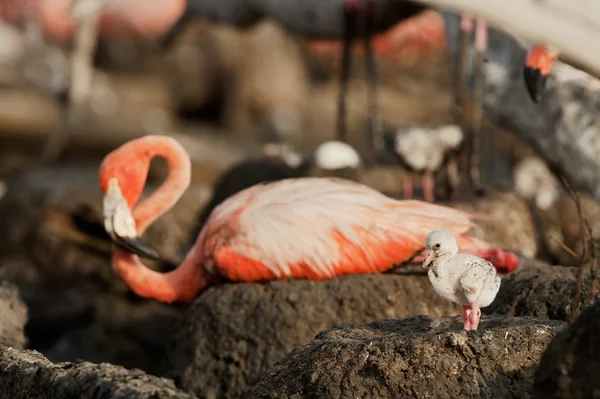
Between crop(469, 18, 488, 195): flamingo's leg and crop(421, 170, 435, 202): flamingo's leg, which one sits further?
crop(469, 18, 488, 195): flamingo's leg

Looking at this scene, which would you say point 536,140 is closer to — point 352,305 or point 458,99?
point 458,99

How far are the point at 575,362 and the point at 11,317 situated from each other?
2.68m

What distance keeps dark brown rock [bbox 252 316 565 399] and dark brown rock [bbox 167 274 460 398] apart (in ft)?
4.33

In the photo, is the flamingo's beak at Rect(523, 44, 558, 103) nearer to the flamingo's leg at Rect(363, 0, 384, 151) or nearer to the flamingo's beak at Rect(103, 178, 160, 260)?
the flamingo's beak at Rect(103, 178, 160, 260)

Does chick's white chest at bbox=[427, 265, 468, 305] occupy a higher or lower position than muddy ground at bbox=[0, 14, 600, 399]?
higher

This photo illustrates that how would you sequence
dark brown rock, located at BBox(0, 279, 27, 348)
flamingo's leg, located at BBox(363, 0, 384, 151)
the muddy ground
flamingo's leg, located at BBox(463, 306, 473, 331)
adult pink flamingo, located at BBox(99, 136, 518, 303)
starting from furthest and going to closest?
flamingo's leg, located at BBox(363, 0, 384, 151), adult pink flamingo, located at BBox(99, 136, 518, 303), dark brown rock, located at BBox(0, 279, 27, 348), flamingo's leg, located at BBox(463, 306, 473, 331), the muddy ground

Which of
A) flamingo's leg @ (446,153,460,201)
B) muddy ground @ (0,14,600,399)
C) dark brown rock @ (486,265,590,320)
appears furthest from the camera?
flamingo's leg @ (446,153,460,201)

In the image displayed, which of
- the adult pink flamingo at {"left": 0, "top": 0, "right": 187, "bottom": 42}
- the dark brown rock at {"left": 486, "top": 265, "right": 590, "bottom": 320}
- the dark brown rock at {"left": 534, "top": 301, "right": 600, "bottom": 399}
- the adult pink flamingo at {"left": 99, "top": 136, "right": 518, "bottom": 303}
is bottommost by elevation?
A: the adult pink flamingo at {"left": 0, "top": 0, "right": 187, "bottom": 42}

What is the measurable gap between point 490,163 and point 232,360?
10358mm

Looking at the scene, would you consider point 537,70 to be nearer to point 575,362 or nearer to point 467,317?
point 467,317

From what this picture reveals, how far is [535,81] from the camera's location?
5656mm

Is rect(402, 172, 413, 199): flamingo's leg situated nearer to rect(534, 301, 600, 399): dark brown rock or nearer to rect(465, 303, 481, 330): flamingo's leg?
rect(465, 303, 481, 330): flamingo's leg

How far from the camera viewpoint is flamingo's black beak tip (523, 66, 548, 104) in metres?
5.64

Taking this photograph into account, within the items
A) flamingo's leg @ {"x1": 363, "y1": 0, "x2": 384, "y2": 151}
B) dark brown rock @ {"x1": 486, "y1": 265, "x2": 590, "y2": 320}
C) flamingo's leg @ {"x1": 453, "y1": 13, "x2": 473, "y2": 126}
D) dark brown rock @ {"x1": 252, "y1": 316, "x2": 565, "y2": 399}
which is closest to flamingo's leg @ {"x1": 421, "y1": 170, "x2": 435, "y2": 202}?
flamingo's leg @ {"x1": 453, "y1": 13, "x2": 473, "y2": 126}
